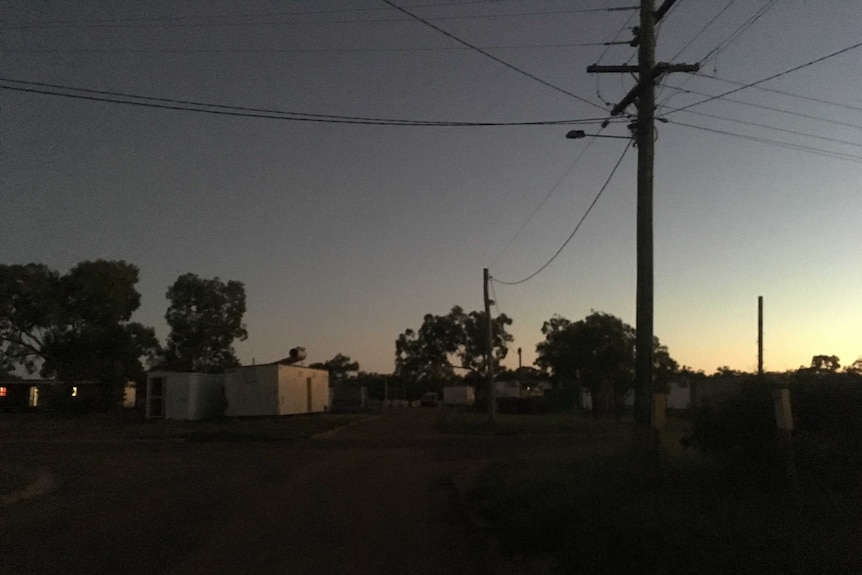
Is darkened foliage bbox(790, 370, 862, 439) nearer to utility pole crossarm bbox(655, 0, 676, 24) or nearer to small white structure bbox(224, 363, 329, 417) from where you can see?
utility pole crossarm bbox(655, 0, 676, 24)

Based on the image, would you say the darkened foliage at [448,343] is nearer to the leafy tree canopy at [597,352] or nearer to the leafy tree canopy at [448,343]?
the leafy tree canopy at [448,343]

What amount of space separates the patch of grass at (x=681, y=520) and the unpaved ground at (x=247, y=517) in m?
0.89

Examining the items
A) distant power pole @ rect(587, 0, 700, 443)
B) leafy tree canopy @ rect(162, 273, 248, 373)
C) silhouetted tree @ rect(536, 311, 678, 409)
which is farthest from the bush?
leafy tree canopy @ rect(162, 273, 248, 373)

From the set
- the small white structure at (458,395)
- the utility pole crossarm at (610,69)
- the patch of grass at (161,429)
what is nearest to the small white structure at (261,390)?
the patch of grass at (161,429)

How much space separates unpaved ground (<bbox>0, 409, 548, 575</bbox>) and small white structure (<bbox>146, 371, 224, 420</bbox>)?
63.2 feet

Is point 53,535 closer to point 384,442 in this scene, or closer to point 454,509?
point 454,509

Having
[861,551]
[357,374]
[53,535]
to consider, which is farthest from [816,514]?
[357,374]

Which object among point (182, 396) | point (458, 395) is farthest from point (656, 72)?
→ point (458, 395)

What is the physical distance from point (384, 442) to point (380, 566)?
21638 millimetres

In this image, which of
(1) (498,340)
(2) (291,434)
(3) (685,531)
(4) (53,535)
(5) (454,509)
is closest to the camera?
(3) (685,531)

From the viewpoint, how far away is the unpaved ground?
32.3 feet

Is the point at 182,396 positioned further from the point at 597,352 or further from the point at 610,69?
the point at 610,69

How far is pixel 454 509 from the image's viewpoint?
14383 mm

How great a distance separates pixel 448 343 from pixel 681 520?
295 ft
